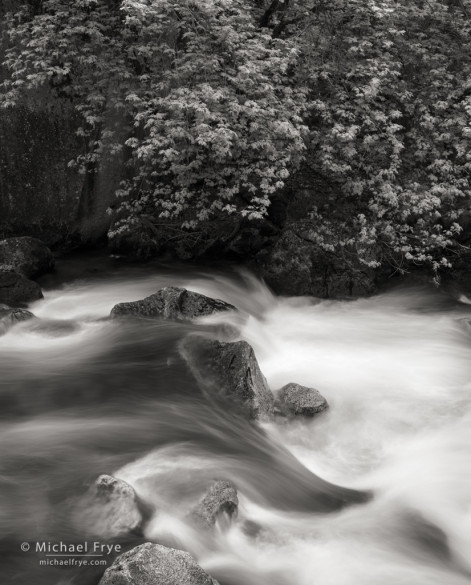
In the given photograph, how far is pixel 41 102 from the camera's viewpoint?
9547 millimetres

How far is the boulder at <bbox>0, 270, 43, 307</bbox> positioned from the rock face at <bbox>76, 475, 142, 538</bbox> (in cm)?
483

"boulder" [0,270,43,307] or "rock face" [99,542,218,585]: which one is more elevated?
"boulder" [0,270,43,307]

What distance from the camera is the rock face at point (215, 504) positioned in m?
4.12

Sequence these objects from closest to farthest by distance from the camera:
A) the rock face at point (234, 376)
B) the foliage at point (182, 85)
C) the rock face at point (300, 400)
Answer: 1. the rock face at point (234, 376)
2. the rock face at point (300, 400)
3. the foliage at point (182, 85)

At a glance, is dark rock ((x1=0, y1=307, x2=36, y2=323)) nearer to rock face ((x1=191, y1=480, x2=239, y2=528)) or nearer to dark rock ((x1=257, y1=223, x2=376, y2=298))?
dark rock ((x1=257, y1=223, x2=376, y2=298))

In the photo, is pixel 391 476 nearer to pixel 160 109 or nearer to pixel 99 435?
pixel 99 435

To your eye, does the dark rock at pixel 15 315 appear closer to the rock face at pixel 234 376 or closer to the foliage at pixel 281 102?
the foliage at pixel 281 102

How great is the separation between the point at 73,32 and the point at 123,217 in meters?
2.94

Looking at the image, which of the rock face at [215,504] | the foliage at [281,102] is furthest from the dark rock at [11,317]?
the rock face at [215,504]

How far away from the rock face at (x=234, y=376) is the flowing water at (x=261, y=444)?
149mm

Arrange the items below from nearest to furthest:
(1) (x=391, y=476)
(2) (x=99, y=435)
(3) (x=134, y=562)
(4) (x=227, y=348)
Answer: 1. (3) (x=134, y=562)
2. (2) (x=99, y=435)
3. (1) (x=391, y=476)
4. (4) (x=227, y=348)

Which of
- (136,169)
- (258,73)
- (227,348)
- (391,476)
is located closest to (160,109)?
(258,73)

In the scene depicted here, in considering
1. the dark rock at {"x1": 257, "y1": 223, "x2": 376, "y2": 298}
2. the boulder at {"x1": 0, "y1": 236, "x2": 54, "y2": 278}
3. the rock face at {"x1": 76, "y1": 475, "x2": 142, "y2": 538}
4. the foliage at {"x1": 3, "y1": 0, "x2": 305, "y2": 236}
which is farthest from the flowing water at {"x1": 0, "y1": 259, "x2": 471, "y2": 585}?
the foliage at {"x1": 3, "y1": 0, "x2": 305, "y2": 236}

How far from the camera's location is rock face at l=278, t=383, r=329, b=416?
6098 millimetres
